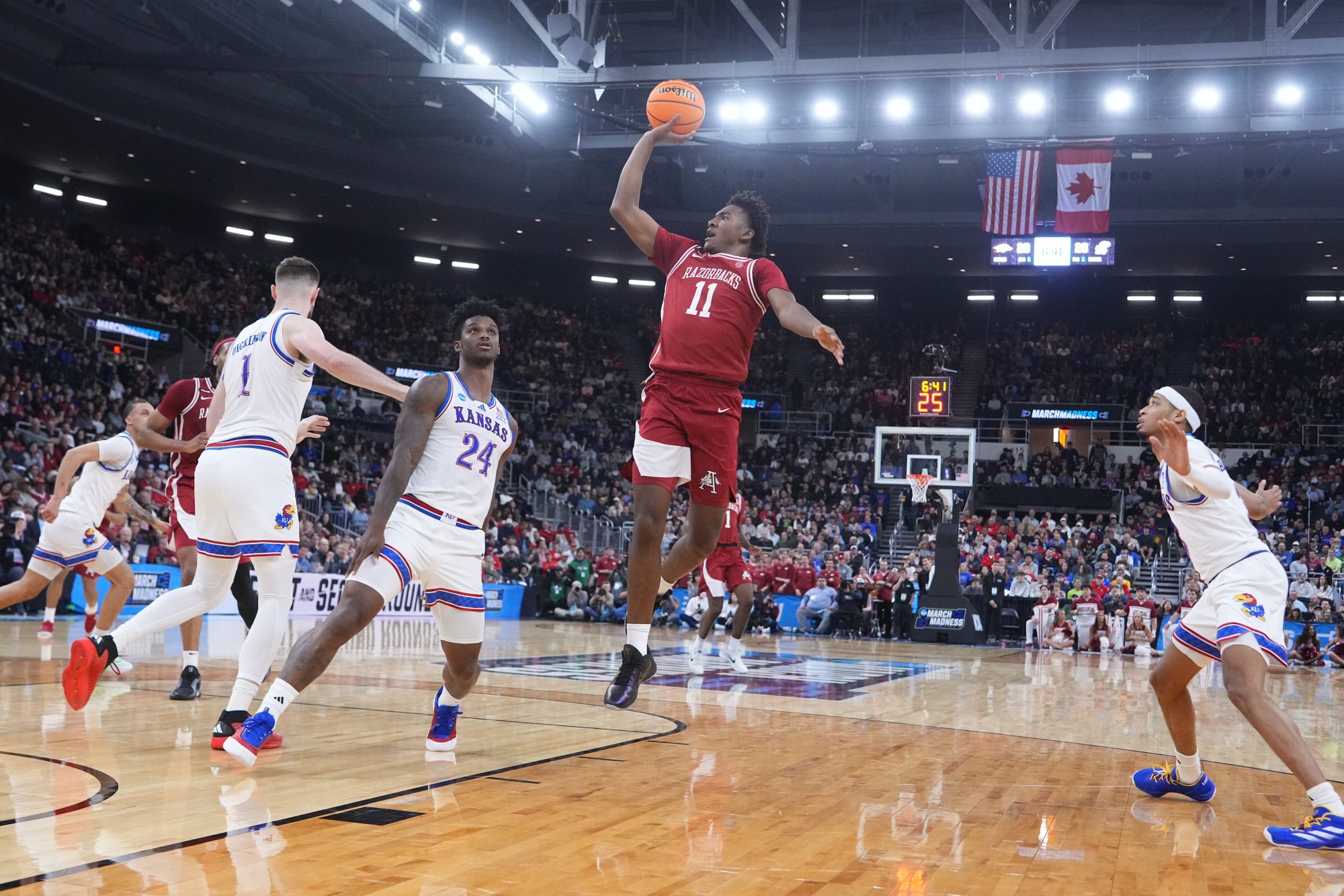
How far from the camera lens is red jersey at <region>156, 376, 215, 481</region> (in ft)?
24.5

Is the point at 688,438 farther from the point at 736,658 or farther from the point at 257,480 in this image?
the point at 736,658

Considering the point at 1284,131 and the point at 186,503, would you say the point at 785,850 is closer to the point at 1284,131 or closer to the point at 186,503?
the point at 186,503

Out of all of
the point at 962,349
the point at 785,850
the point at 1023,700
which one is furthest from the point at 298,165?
the point at 785,850

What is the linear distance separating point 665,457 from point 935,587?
1693 cm

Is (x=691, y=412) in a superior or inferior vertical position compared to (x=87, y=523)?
superior

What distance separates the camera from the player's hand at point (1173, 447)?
4.95 m

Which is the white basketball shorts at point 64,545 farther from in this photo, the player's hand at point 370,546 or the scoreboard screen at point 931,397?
the scoreboard screen at point 931,397

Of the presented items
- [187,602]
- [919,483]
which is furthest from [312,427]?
[919,483]

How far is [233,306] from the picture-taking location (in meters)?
31.9

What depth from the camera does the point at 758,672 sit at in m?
11.9

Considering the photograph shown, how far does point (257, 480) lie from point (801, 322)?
2780mm

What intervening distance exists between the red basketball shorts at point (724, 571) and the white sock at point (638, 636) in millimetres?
6553

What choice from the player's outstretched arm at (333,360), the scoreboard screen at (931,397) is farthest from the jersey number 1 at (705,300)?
the scoreboard screen at (931,397)

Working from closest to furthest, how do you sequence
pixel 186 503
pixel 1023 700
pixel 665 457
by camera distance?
1. pixel 665 457
2. pixel 186 503
3. pixel 1023 700
